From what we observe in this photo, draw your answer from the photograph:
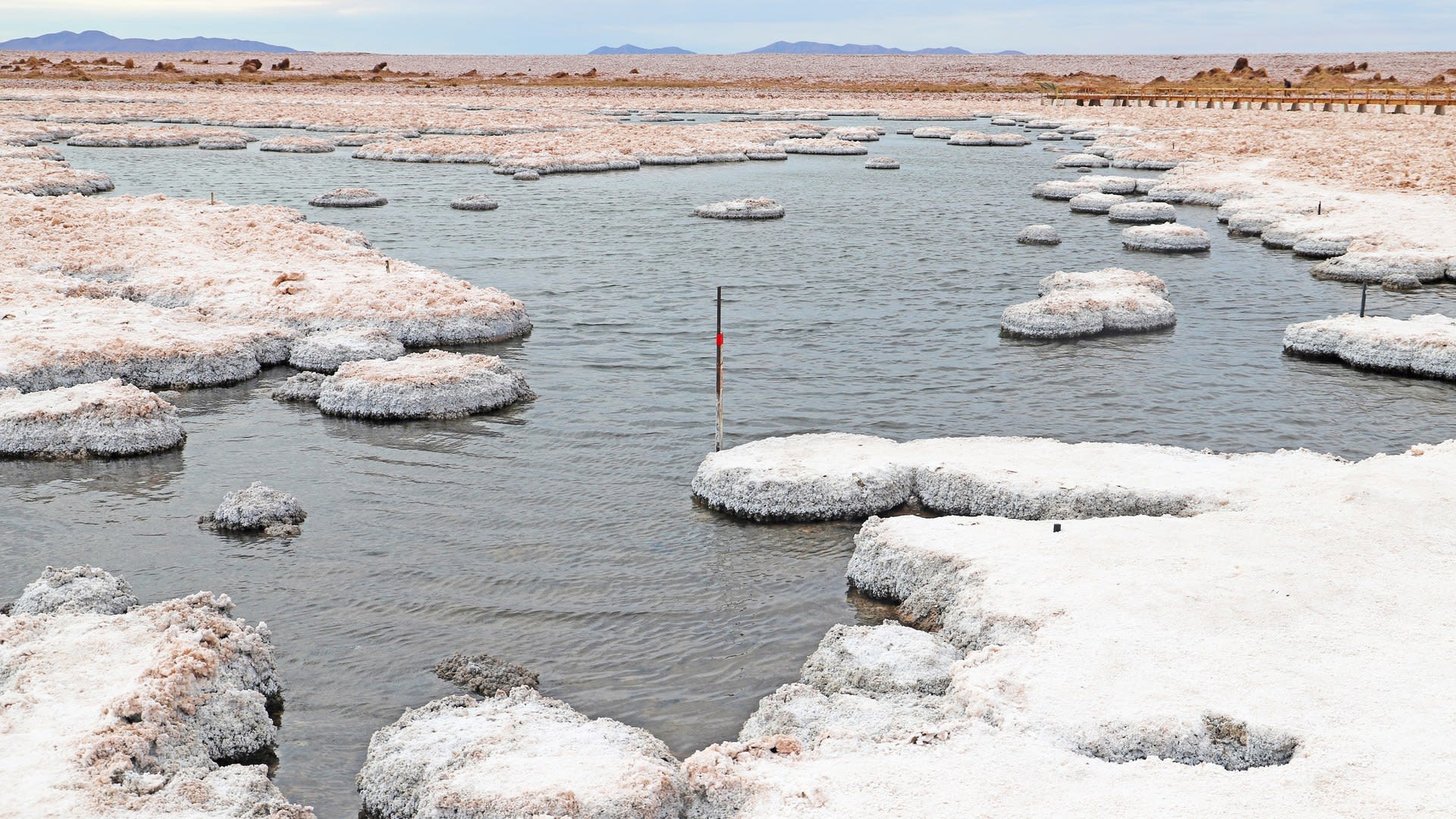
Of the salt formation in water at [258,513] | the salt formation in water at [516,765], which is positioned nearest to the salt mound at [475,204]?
the salt formation in water at [258,513]

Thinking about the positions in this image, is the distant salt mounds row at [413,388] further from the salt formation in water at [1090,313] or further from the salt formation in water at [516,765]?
the salt formation in water at [1090,313]

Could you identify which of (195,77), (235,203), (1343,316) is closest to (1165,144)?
(1343,316)

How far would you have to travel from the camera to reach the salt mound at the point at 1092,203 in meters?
38.2

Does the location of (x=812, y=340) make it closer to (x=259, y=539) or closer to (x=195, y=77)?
(x=259, y=539)

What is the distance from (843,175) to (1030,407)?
105 ft

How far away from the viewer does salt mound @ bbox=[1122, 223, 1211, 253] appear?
30.6 meters

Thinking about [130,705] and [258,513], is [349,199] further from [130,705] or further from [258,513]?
[130,705]

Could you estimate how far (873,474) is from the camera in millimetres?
13586

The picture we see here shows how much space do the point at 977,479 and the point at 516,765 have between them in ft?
23.7

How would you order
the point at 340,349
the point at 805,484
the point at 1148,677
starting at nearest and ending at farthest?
the point at 1148,677 → the point at 805,484 → the point at 340,349

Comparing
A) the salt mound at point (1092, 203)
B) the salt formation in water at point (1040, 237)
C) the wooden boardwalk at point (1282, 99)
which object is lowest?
the salt formation in water at point (1040, 237)

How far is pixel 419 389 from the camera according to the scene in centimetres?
1698

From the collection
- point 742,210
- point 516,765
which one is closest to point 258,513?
point 516,765

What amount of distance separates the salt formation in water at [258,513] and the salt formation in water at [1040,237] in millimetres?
23200
